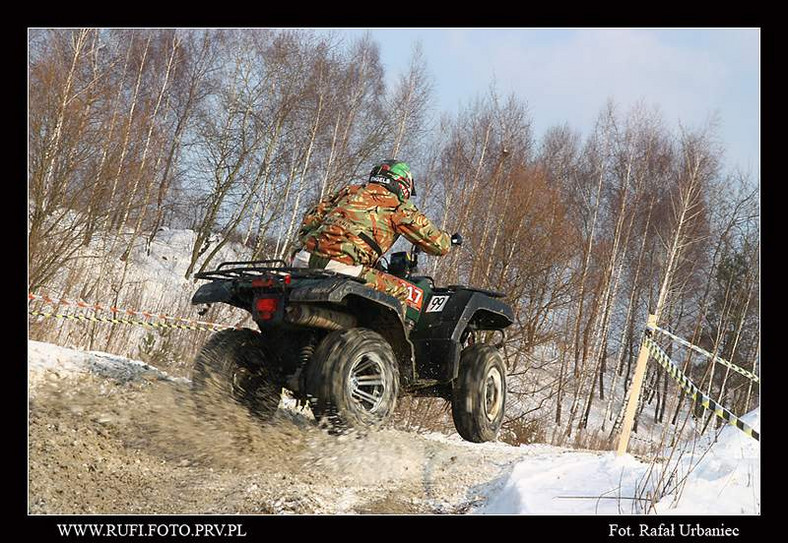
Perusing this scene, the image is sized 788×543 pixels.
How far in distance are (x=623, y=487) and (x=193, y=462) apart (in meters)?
2.58

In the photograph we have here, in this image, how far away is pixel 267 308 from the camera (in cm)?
451

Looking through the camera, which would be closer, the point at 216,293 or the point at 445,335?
the point at 216,293

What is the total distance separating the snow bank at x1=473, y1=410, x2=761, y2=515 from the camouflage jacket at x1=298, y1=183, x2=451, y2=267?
1744mm

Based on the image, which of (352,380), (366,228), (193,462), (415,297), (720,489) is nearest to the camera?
(720,489)

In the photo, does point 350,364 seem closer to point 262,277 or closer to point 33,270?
point 262,277

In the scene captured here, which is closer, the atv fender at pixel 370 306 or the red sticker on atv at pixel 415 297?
the atv fender at pixel 370 306

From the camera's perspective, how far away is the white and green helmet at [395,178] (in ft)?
16.9

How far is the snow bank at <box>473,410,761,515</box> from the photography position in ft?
11.3

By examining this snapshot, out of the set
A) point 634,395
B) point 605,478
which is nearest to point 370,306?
point 605,478

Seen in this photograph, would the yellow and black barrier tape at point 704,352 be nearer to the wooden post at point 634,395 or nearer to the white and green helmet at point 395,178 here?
the wooden post at point 634,395

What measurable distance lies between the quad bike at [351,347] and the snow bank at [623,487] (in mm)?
805

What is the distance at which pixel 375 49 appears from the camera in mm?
19688

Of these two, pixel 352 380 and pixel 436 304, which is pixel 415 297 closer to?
pixel 436 304

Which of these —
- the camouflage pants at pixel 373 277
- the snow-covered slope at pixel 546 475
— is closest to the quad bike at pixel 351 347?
the camouflage pants at pixel 373 277
